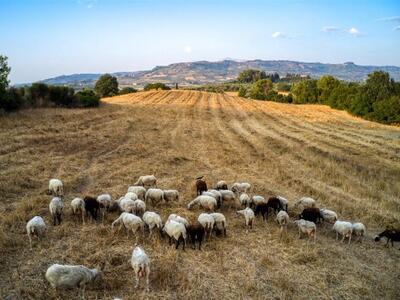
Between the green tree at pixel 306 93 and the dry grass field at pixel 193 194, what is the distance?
4071 cm

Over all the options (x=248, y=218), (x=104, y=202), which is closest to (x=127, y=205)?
(x=104, y=202)

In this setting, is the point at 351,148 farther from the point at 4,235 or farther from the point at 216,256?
the point at 4,235

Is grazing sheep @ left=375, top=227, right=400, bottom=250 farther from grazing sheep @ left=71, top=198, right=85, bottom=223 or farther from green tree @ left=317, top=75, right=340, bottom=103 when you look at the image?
green tree @ left=317, top=75, right=340, bottom=103

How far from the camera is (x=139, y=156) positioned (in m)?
23.5

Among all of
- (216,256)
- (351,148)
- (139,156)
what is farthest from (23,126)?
(351,148)

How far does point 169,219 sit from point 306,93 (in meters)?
70.7

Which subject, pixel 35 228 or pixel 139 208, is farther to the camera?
pixel 139 208

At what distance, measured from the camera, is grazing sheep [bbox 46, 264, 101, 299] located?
888 cm

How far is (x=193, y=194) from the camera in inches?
663

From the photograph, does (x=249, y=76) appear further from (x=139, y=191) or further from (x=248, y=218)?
(x=248, y=218)

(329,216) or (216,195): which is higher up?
(216,195)

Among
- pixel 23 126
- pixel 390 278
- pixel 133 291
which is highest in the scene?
pixel 23 126

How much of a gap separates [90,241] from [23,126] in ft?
67.2

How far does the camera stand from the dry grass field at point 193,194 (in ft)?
32.3
